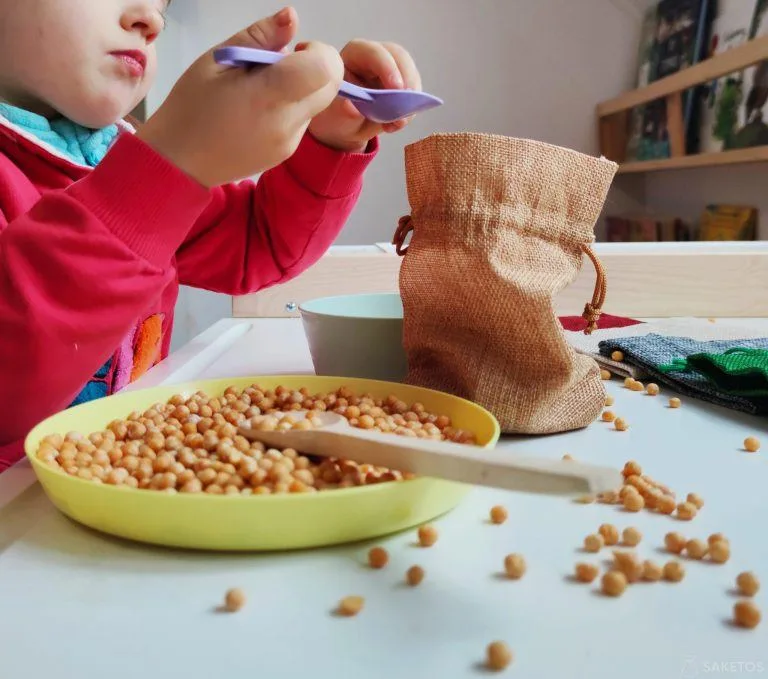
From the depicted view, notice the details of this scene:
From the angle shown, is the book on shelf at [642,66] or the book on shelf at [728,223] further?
the book on shelf at [642,66]

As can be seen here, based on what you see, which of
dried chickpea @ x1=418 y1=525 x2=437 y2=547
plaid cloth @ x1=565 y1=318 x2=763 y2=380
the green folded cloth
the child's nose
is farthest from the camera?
plaid cloth @ x1=565 y1=318 x2=763 y2=380

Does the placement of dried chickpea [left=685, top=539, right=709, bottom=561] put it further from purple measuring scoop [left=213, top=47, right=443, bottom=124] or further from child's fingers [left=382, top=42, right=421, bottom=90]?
child's fingers [left=382, top=42, right=421, bottom=90]

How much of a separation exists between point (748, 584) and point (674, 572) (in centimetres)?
3

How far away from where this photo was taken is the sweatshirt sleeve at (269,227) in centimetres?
91

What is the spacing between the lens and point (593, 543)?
15.1 inches

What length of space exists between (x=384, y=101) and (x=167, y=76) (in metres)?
2.13

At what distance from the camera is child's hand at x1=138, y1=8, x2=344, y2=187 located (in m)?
0.49

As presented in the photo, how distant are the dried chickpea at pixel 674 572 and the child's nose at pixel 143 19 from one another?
0.68 m

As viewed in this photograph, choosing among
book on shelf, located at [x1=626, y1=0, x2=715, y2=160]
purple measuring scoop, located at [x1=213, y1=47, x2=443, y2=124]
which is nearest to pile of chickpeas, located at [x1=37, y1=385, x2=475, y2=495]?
purple measuring scoop, located at [x1=213, y1=47, x2=443, y2=124]

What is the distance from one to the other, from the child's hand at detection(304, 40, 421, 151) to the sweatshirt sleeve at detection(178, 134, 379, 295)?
0.06 m

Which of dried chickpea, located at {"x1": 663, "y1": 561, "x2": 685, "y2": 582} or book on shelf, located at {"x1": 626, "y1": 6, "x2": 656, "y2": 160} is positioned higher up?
book on shelf, located at {"x1": 626, "y1": 6, "x2": 656, "y2": 160}

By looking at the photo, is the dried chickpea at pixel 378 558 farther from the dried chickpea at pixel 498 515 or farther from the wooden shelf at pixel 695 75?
the wooden shelf at pixel 695 75

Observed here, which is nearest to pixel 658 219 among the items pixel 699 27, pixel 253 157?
pixel 699 27

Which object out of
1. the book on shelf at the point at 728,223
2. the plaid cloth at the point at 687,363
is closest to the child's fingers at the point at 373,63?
the plaid cloth at the point at 687,363
